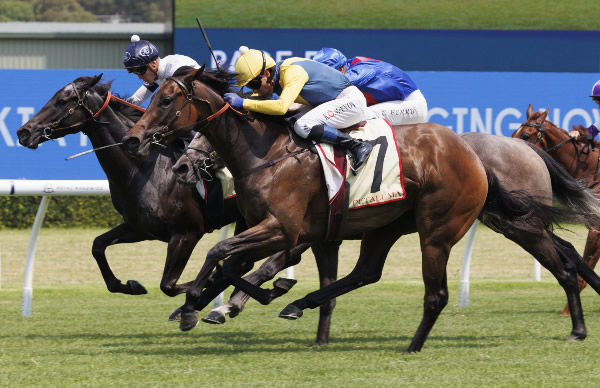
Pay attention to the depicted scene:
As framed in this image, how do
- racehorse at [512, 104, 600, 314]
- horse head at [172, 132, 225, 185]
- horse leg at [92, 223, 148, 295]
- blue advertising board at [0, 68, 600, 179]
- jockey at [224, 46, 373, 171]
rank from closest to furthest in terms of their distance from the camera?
jockey at [224, 46, 373, 171] → horse head at [172, 132, 225, 185] → horse leg at [92, 223, 148, 295] → racehorse at [512, 104, 600, 314] → blue advertising board at [0, 68, 600, 179]

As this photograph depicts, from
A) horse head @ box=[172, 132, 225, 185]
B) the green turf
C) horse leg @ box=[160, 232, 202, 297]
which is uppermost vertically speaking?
horse head @ box=[172, 132, 225, 185]

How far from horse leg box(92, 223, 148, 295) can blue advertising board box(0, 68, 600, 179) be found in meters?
5.63

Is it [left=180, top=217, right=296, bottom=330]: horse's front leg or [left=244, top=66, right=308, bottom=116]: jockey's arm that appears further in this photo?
[left=244, top=66, right=308, bottom=116]: jockey's arm

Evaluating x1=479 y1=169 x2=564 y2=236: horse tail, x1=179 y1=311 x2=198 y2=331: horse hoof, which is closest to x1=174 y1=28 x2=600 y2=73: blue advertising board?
x1=479 y1=169 x2=564 y2=236: horse tail

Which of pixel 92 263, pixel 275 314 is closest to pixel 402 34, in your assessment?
pixel 92 263

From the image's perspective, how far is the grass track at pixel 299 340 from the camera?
484 centimetres

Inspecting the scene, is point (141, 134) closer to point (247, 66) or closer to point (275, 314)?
point (247, 66)

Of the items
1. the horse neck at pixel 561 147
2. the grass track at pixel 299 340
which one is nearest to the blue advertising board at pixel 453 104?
the grass track at pixel 299 340

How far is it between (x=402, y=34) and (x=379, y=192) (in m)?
11.6

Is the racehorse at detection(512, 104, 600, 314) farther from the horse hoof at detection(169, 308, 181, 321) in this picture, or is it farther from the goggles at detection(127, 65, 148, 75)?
the horse hoof at detection(169, 308, 181, 321)

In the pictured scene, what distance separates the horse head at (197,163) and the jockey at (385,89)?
38.2 inches

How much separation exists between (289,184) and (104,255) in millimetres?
1627

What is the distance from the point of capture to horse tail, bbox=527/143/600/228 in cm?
636

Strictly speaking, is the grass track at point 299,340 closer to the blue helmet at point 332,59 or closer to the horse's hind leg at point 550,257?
the horse's hind leg at point 550,257
